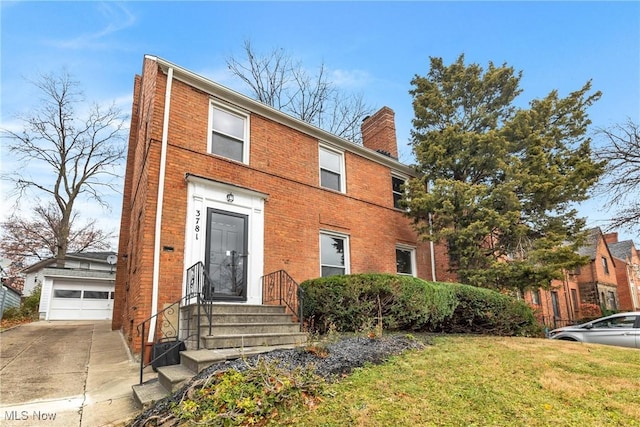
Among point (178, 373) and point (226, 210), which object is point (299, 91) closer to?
point (226, 210)

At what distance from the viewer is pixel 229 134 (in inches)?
351

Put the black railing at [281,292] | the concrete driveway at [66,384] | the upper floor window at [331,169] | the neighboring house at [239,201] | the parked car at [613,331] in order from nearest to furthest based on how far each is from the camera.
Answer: the concrete driveway at [66,384] → the neighboring house at [239,201] → the black railing at [281,292] → the parked car at [613,331] → the upper floor window at [331,169]

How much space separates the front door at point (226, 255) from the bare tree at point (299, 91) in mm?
15540

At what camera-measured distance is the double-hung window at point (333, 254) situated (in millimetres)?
10016

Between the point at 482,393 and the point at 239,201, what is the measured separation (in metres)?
6.34

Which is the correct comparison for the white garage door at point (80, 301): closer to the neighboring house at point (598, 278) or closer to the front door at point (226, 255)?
the front door at point (226, 255)

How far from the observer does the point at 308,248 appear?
31.2ft

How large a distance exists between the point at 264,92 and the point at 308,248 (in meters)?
16.0

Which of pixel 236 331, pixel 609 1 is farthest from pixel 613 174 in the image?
pixel 236 331

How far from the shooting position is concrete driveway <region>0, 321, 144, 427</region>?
13.5ft

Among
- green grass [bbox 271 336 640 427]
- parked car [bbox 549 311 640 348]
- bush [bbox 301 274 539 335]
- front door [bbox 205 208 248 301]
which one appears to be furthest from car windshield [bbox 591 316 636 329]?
front door [bbox 205 208 248 301]

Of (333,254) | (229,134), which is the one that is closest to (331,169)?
(333,254)

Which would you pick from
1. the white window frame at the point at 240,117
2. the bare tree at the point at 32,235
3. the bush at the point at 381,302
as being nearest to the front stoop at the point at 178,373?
the bush at the point at 381,302

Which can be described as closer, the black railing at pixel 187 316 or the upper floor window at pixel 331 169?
the black railing at pixel 187 316
